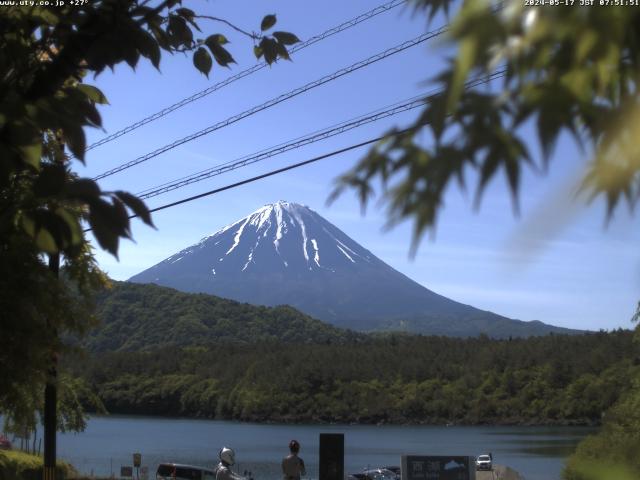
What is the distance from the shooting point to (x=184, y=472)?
34.7 meters

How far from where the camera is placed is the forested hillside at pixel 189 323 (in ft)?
524

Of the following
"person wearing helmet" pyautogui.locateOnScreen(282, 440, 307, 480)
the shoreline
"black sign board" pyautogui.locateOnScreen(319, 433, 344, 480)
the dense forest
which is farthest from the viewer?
the shoreline

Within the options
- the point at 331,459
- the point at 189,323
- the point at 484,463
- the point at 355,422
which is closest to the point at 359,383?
the point at 355,422

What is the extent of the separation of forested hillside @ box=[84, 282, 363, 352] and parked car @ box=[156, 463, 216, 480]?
120206mm

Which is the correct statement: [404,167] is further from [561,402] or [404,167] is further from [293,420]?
[293,420]

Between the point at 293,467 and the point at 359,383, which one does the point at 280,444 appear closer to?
the point at 359,383

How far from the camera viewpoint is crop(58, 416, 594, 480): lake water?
57.9m

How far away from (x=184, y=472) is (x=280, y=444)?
46839 mm

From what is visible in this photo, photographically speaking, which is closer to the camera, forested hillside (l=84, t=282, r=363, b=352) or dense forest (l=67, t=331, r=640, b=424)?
dense forest (l=67, t=331, r=640, b=424)

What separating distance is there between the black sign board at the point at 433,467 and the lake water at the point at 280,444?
2854 cm

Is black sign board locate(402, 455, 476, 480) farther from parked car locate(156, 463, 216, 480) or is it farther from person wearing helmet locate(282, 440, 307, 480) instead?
parked car locate(156, 463, 216, 480)

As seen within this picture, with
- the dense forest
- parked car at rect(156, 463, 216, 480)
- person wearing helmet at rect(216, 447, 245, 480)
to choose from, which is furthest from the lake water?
person wearing helmet at rect(216, 447, 245, 480)

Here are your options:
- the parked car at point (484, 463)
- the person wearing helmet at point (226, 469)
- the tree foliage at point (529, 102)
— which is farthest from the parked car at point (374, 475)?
the tree foliage at point (529, 102)

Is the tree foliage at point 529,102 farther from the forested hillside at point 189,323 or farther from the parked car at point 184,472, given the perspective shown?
the forested hillside at point 189,323
